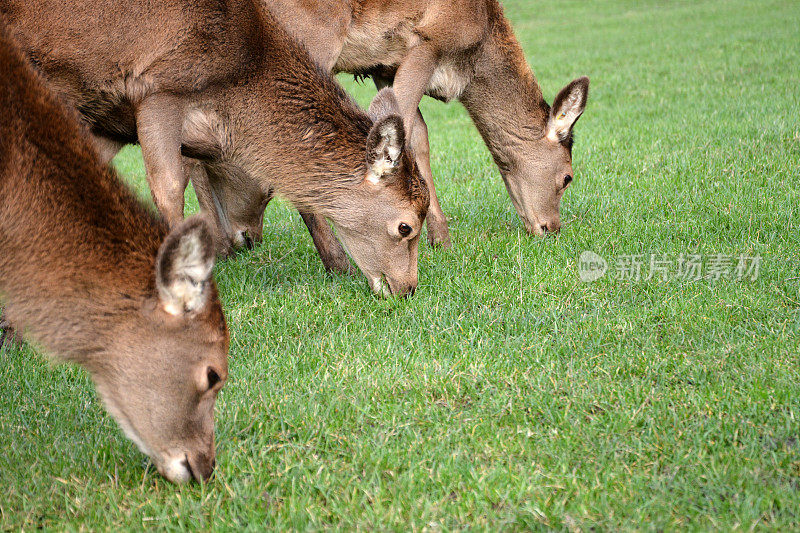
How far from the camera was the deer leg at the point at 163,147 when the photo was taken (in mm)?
5656

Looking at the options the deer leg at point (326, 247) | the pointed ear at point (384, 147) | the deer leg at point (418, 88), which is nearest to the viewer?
the pointed ear at point (384, 147)

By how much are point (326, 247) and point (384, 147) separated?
127 centimetres

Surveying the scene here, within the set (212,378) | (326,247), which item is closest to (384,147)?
(326,247)

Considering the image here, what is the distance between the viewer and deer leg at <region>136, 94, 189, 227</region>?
5.66m

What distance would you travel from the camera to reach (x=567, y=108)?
7875mm

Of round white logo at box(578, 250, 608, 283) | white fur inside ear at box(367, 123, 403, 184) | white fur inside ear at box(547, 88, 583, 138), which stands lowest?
round white logo at box(578, 250, 608, 283)

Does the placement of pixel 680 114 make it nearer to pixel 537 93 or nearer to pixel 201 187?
pixel 537 93

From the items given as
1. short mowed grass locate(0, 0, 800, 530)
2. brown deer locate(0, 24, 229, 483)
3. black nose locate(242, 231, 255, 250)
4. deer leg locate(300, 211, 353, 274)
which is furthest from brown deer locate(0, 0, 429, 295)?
brown deer locate(0, 24, 229, 483)

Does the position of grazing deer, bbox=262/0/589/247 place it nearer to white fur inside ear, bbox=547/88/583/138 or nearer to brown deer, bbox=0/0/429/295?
white fur inside ear, bbox=547/88/583/138

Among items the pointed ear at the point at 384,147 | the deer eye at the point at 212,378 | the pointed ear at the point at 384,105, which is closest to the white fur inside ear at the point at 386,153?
the pointed ear at the point at 384,147

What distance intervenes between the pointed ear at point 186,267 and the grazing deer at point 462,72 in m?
3.84

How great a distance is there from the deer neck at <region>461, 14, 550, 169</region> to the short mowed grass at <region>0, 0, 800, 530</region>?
0.82m

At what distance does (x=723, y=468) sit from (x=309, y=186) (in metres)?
3.65

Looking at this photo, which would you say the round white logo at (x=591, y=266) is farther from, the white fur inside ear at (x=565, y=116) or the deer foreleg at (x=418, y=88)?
the white fur inside ear at (x=565, y=116)
